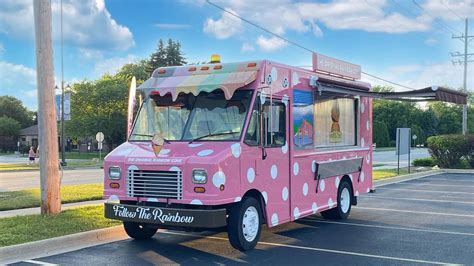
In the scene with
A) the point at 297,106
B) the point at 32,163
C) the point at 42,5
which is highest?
the point at 42,5

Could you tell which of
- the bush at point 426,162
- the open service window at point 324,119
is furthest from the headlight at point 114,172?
the bush at point 426,162

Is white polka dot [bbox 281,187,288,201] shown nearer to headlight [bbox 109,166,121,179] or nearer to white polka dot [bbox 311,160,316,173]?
white polka dot [bbox 311,160,316,173]

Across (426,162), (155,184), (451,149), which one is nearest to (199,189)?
(155,184)

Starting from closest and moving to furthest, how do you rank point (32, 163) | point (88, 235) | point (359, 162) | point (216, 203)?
A: point (216, 203), point (88, 235), point (359, 162), point (32, 163)

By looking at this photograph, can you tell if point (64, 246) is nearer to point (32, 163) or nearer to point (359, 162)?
point (359, 162)

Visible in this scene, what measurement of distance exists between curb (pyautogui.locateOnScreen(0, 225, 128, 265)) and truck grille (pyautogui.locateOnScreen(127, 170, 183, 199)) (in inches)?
54.8

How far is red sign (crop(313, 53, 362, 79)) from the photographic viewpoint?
10.4m

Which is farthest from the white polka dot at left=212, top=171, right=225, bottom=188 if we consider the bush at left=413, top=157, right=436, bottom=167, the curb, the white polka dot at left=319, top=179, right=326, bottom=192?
the bush at left=413, top=157, right=436, bottom=167

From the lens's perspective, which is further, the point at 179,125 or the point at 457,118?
the point at 457,118

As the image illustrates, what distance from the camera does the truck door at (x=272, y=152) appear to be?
802cm

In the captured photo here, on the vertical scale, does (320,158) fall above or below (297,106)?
below

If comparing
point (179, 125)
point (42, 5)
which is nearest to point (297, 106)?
point (179, 125)

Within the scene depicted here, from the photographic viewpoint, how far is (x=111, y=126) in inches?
2315

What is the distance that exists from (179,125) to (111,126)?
2060 inches
